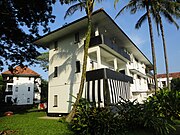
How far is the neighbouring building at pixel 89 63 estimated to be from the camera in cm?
1557

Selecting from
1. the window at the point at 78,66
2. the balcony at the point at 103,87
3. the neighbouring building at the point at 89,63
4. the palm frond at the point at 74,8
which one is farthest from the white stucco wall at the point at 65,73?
the palm frond at the point at 74,8

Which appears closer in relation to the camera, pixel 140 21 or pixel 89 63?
pixel 89 63

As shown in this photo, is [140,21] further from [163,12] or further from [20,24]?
[20,24]

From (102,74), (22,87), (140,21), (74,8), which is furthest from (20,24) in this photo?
(22,87)

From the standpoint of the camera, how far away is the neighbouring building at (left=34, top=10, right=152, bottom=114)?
15570 mm

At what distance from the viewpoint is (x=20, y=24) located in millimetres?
17219

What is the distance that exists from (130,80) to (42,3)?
14.8 meters

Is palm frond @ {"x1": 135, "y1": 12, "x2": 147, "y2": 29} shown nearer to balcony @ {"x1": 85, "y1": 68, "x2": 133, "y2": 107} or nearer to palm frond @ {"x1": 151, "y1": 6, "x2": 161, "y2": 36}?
palm frond @ {"x1": 151, "y1": 6, "x2": 161, "y2": 36}

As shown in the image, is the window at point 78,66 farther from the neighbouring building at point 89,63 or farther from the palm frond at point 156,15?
the palm frond at point 156,15

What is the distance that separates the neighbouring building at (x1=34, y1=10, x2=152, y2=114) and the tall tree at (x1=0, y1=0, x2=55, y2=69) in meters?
2.34

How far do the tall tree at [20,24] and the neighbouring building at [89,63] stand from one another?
92.2 inches

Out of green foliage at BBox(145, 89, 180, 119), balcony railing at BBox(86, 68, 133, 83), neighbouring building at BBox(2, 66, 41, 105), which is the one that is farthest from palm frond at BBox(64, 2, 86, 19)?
neighbouring building at BBox(2, 66, 41, 105)

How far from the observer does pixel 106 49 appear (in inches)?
720

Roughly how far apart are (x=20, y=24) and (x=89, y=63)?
8957 millimetres
